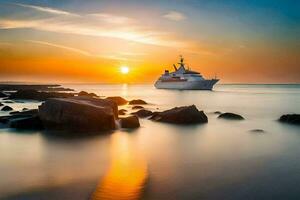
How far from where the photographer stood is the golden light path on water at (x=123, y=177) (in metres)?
7.77

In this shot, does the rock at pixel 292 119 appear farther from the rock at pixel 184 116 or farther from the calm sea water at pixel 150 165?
the rock at pixel 184 116

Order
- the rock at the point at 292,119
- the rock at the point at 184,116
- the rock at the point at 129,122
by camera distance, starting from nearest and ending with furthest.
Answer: the rock at the point at 129,122, the rock at the point at 184,116, the rock at the point at 292,119

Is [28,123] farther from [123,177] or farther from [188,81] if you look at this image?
[188,81]

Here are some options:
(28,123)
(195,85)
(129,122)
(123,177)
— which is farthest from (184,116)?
(195,85)

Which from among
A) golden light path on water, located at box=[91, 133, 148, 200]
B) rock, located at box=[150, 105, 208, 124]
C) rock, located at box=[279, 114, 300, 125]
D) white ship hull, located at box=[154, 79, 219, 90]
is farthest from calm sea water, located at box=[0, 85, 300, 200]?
white ship hull, located at box=[154, 79, 219, 90]

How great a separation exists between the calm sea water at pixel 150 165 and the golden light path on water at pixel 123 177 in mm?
24

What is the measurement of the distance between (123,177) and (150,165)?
197 centimetres

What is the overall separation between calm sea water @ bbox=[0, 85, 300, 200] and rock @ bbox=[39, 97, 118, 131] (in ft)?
3.67

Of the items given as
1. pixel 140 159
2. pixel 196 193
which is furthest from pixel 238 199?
pixel 140 159

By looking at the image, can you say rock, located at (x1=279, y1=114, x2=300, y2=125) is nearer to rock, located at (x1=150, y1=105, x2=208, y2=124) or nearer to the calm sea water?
the calm sea water

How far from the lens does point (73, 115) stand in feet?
58.5

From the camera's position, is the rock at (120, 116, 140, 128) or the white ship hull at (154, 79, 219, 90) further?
the white ship hull at (154, 79, 219, 90)

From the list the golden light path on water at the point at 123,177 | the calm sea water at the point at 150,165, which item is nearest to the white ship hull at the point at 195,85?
the calm sea water at the point at 150,165

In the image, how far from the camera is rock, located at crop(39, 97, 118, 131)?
17.7m
